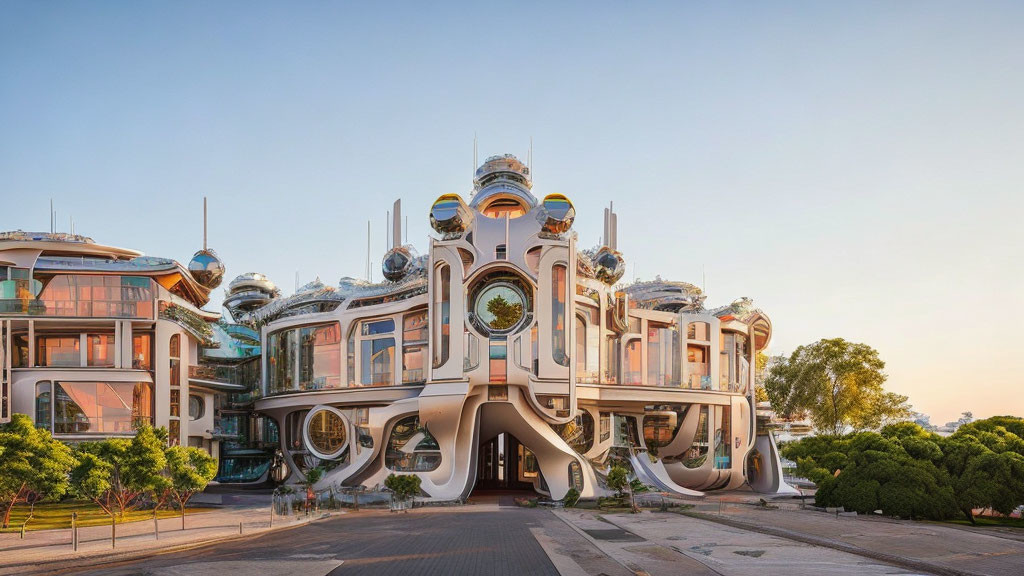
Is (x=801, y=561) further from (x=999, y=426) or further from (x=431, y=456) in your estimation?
(x=431, y=456)

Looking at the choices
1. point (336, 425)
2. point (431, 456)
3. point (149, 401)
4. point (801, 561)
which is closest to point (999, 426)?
point (801, 561)

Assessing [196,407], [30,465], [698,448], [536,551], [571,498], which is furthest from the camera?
[698,448]

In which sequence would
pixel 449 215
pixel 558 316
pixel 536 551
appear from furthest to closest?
1. pixel 449 215
2. pixel 558 316
3. pixel 536 551

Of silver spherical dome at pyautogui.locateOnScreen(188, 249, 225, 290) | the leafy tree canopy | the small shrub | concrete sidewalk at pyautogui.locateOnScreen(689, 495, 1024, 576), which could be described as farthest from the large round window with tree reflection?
the leafy tree canopy

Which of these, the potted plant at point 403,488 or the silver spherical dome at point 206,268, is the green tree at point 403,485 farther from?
the silver spherical dome at point 206,268

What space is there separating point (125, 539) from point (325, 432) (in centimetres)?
2694

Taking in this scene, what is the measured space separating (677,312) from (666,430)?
9.10 meters

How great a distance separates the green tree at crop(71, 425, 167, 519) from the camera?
2875 cm

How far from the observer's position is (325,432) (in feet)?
177

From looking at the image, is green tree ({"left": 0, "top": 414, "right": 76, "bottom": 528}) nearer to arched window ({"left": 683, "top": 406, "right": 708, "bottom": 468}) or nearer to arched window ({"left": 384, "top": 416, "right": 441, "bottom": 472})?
arched window ({"left": 384, "top": 416, "right": 441, "bottom": 472})

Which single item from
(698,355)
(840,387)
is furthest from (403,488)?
(840,387)

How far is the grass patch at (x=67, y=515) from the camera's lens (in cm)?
Answer: 3284

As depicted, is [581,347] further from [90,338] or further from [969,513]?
[90,338]

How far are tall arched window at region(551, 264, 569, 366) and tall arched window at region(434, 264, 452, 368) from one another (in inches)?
249
